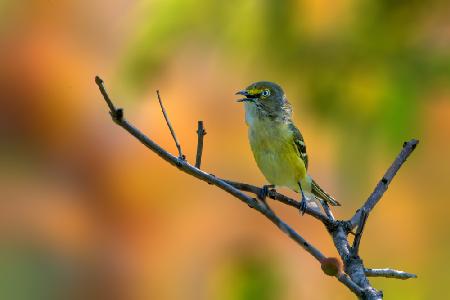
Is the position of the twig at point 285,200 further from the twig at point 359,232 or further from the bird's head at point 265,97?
the bird's head at point 265,97

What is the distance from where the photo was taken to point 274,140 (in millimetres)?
1684

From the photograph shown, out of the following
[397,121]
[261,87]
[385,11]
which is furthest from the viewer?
[261,87]

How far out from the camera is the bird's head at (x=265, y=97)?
1.71m

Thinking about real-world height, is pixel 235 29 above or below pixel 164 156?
above

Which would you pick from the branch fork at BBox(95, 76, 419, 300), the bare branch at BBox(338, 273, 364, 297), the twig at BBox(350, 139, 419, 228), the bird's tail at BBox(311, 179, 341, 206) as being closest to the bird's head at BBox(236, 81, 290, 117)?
the bird's tail at BBox(311, 179, 341, 206)

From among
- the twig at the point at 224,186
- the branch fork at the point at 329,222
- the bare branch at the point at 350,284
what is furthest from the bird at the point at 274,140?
the bare branch at the point at 350,284

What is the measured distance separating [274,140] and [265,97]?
0.12m

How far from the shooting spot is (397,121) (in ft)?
4.49

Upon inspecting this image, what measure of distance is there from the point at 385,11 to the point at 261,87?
390 mm

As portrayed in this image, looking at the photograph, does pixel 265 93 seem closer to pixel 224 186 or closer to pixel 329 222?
pixel 329 222

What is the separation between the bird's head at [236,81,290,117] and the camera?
5.59 ft

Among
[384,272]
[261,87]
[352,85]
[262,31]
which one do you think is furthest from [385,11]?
[384,272]

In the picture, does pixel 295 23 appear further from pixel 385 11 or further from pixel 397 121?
pixel 397 121

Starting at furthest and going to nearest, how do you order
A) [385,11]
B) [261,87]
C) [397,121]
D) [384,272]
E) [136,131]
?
1. [261,87]
2. [385,11]
3. [397,121]
4. [384,272]
5. [136,131]
